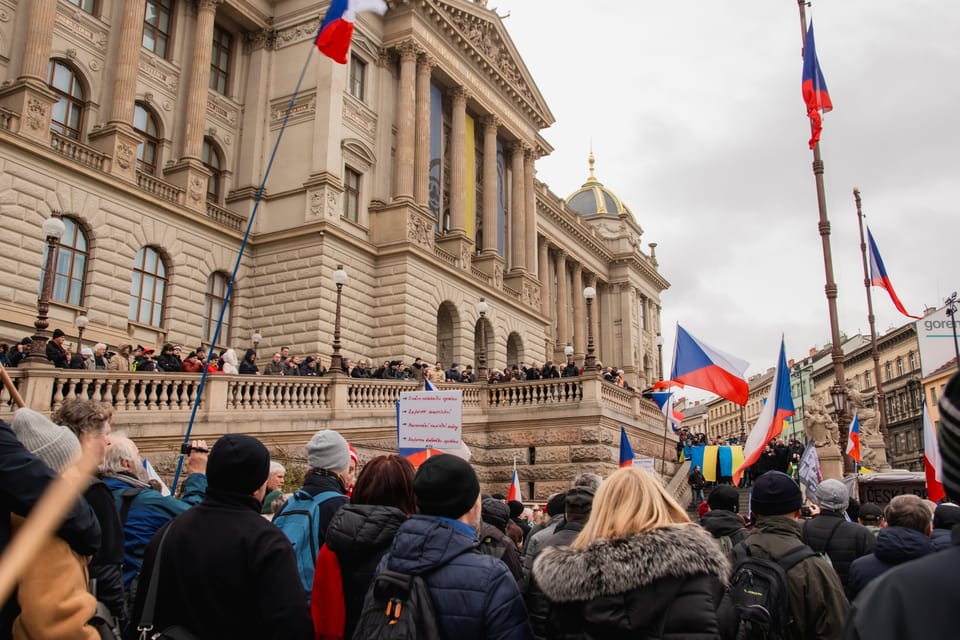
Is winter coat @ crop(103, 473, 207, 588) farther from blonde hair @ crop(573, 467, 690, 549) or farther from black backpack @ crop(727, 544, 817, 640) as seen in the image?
black backpack @ crop(727, 544, 817, 640)

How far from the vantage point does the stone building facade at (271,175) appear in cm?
2414

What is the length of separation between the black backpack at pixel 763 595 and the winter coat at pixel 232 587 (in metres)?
2.33

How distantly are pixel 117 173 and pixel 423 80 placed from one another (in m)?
15.1

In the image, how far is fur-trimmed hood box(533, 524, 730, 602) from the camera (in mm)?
3100

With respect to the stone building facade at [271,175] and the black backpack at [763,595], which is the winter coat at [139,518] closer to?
the black backpack at [763,595]

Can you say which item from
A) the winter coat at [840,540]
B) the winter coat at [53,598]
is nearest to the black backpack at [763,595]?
the winter coat at [840,540]

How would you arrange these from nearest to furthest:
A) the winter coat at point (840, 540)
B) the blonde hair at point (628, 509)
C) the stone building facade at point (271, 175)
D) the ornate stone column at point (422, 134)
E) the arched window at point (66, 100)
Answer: the blonde hair at point (628, 509)
the winter coat at point (840, 540)
the stone building facade at point (271, 175)
the arched window at point (66, 100)
the ornate stone column at point (422, 134)

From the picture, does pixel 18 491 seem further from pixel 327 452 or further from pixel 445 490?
pixel 327 452

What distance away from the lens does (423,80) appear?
36.0m

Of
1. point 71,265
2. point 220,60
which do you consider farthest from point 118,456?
point 220,60

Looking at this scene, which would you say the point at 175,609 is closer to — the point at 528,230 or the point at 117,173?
the point at 117,173

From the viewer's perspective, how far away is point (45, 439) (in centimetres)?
352

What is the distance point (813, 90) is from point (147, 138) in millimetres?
22072

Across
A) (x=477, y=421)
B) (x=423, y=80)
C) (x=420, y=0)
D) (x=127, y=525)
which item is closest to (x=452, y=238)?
(x=423, y=80)
